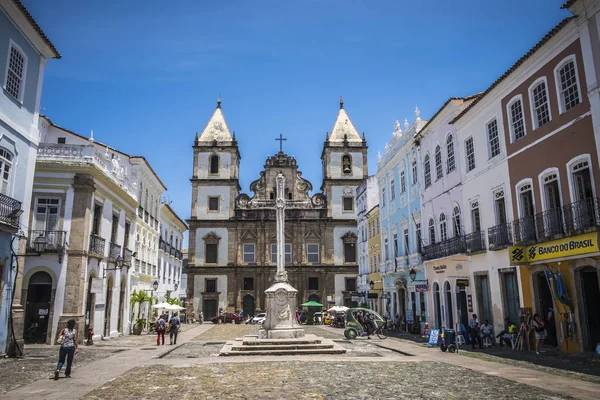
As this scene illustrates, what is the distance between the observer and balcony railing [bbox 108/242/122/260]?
2530 centimetres

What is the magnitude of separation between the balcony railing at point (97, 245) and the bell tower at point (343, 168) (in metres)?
31.4

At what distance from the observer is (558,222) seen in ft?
49.0

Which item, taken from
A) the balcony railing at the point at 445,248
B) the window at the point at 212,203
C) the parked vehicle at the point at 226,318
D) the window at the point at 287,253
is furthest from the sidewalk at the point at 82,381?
the window at the point at 212,203

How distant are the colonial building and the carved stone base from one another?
7550 millimetres

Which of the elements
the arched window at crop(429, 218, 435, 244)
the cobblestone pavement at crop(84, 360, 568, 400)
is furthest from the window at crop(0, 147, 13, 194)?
the arched window at crop(429, 218, 435, 244)

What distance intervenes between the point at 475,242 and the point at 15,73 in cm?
1824

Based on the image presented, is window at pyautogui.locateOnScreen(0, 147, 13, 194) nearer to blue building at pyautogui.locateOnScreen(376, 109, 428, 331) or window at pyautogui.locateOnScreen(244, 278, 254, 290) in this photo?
blue building at pyautogui.locateOnScreen(376, 109, 428, 331)

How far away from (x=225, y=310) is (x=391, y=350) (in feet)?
110

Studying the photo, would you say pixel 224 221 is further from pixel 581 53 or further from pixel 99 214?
pixel 581 53

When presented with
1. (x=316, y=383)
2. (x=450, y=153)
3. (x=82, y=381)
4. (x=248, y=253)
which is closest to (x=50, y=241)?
(x=82, y=381)

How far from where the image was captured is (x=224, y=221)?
168 ft

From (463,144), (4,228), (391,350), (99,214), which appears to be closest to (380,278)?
(463,144)

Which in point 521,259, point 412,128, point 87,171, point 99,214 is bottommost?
point 521,259

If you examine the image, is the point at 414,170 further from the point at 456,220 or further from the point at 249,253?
the point at 249,253
